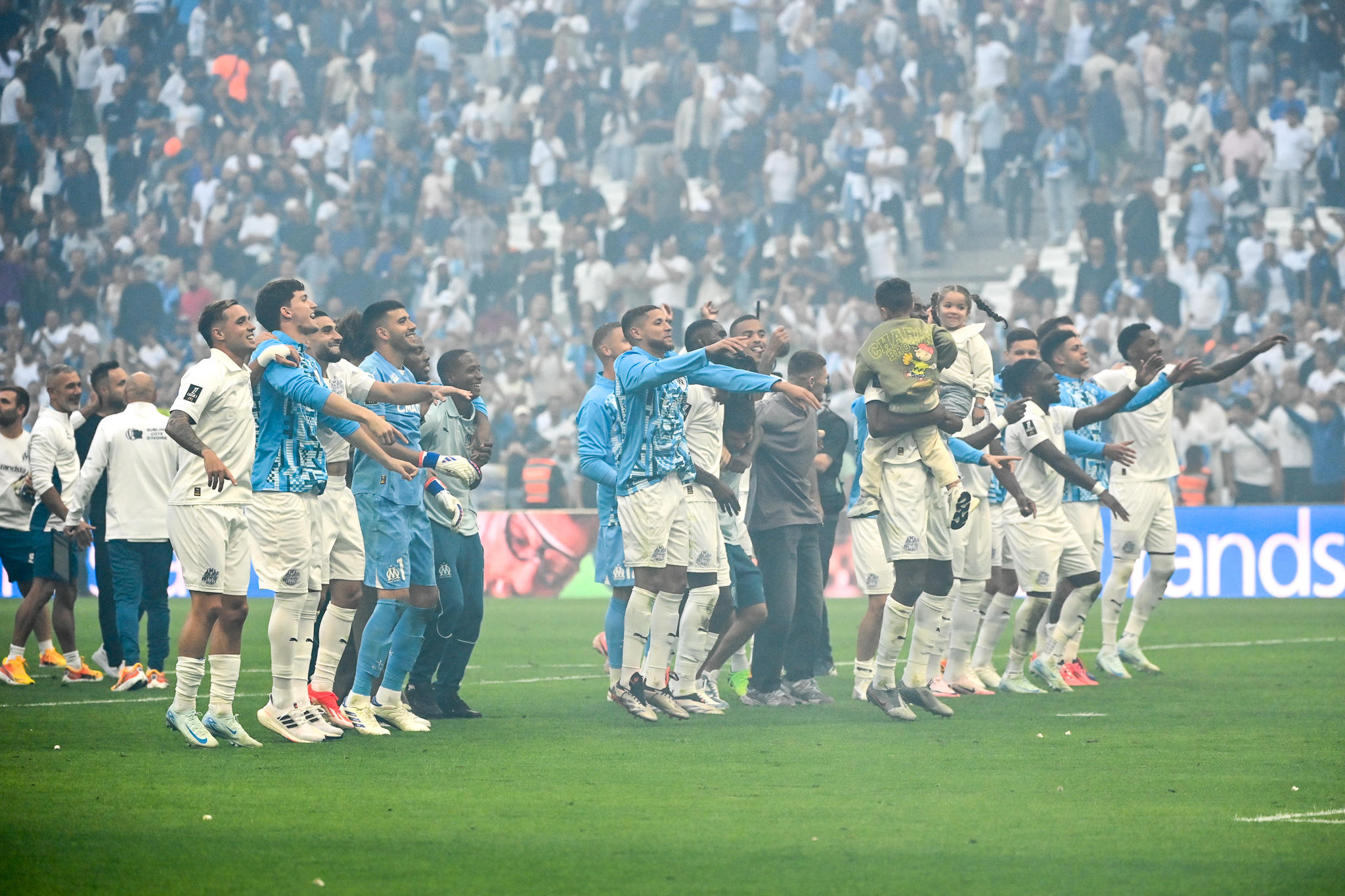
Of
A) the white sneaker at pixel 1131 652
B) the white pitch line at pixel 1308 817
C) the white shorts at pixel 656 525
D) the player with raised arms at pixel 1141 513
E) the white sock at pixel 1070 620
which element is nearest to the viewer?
the white pitch line at pixel 1308 817

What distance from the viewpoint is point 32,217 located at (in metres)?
28.2

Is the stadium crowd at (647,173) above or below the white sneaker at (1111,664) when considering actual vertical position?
above

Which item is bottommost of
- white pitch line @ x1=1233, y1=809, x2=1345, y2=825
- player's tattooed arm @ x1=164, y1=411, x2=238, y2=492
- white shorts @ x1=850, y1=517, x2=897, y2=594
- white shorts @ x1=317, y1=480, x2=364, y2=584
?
white pitch line @ x1=1233, y1=809, x2=1345, y2=825

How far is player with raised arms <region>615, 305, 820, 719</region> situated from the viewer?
963 cm

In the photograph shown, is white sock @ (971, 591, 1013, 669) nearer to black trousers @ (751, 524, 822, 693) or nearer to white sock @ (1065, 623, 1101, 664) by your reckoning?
white sock @ (1065, 623, 1101, 664)

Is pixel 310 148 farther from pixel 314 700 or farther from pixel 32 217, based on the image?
pixel 314 700

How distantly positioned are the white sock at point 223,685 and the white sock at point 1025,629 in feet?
18.6

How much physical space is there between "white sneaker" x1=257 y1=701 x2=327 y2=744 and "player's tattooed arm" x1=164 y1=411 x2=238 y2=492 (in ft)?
4.59

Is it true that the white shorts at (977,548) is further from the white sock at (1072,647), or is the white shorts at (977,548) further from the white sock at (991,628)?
the white sock at (1072,647)

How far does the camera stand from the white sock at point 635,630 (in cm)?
977

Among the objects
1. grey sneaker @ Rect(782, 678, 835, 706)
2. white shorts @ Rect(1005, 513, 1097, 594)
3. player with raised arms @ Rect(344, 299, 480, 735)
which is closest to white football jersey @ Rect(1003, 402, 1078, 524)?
white shorts @ Rect(1005, 513, 1097, 594)

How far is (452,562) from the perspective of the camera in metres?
9.96

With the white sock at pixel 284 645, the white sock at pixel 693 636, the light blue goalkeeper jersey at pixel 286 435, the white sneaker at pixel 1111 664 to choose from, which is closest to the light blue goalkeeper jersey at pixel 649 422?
the white sock at pixel 693 636

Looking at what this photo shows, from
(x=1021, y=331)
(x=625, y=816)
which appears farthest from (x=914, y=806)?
(x=1021, y=331)
